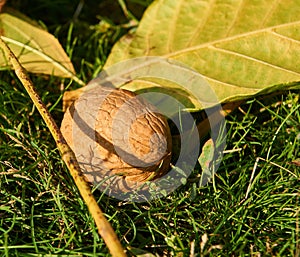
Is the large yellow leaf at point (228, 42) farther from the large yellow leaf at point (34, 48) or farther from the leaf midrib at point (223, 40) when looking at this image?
the large yellow leaf at point (34, 48)

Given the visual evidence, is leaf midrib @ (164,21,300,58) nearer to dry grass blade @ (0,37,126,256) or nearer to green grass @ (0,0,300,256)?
green grass @ (0,0,300,256)

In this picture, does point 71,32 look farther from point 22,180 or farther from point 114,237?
point 114,237

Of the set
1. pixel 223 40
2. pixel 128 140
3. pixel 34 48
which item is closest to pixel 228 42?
pixel 223 40

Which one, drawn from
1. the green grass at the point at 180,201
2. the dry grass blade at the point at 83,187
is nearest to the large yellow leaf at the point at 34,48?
the green grass at the point at 180,201

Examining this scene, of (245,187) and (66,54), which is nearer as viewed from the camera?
(245,187)

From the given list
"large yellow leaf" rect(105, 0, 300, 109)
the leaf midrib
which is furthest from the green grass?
the leaf midrib

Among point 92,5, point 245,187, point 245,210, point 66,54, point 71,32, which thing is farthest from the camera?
point 92,5

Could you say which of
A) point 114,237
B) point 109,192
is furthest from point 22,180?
point 114,237
